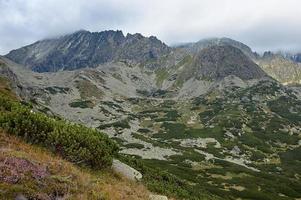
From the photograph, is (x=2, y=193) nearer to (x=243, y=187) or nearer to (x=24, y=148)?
(x=24, y=148)

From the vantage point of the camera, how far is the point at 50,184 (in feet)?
45.3

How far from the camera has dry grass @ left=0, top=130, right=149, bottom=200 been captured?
42.3 ft

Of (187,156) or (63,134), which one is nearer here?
(63,134)

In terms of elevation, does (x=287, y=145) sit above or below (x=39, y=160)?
below

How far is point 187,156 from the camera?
132875mm

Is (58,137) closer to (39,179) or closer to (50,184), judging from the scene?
(39,179)

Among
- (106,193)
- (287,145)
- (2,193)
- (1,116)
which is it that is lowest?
(287,145)

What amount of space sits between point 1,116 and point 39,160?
494cm

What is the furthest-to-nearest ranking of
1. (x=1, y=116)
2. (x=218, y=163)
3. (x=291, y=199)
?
1. (x=218, y=163)
2. (x=291, y=199)
3. (x=1, y=116)

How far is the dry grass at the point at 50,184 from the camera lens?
12.9 metres

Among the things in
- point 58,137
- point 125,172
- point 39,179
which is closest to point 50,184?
point 39,179

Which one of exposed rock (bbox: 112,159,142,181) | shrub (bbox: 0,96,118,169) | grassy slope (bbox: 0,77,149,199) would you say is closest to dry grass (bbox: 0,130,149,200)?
grassy slope (bbox: 0,77,149,199)

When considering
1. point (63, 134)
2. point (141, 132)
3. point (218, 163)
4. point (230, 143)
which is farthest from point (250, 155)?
point (63, 134)

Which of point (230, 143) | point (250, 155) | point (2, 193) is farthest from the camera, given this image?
point (230, 143)
